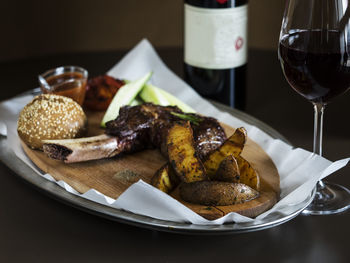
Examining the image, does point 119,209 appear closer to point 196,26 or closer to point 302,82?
point 302,82

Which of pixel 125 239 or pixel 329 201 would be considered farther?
pixel 329 201

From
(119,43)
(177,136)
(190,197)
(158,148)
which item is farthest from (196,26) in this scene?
(119,43)

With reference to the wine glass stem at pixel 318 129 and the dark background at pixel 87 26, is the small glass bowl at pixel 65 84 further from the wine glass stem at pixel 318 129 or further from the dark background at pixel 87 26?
the dark background at pixel 87 26

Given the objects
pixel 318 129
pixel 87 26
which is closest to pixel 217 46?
pixel 318 129

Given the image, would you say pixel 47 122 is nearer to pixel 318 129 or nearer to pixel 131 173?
pixel 131 173

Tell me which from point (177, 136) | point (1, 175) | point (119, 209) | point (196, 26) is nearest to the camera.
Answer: point (119, 209)
